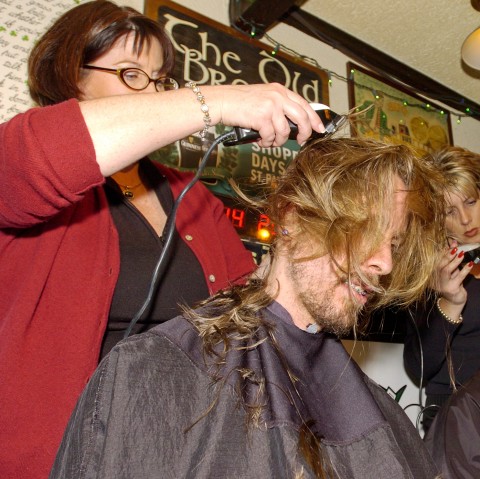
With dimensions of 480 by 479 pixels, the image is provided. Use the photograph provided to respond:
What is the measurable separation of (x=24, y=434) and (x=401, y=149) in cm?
110

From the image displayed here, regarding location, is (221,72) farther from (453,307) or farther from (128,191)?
(453,307)

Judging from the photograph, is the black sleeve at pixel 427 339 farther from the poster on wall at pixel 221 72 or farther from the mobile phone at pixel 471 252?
the poster on wall at pixel 221 72

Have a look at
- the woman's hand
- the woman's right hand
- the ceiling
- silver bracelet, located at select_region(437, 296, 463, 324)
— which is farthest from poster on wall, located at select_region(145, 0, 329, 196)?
the woman's hand

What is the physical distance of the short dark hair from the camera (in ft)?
4.19

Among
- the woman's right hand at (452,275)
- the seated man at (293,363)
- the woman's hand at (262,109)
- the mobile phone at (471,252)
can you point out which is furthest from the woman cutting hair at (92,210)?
the mobile phone at (471,252)

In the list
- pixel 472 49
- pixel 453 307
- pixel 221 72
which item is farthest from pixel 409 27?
pixel 453 307

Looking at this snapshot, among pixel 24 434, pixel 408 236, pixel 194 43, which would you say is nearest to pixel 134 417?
pixel 24 434

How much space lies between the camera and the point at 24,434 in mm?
973

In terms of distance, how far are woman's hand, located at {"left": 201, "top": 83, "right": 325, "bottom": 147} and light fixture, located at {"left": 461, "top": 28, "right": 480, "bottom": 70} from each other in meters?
1.88

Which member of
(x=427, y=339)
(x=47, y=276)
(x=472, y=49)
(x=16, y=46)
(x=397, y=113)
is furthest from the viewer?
(x=397, y=113)

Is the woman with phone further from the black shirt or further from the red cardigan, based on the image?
the red cardigan

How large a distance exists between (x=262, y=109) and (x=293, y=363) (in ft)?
2.04

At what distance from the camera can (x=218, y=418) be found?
1.00 meters

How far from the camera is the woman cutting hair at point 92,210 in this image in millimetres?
878
